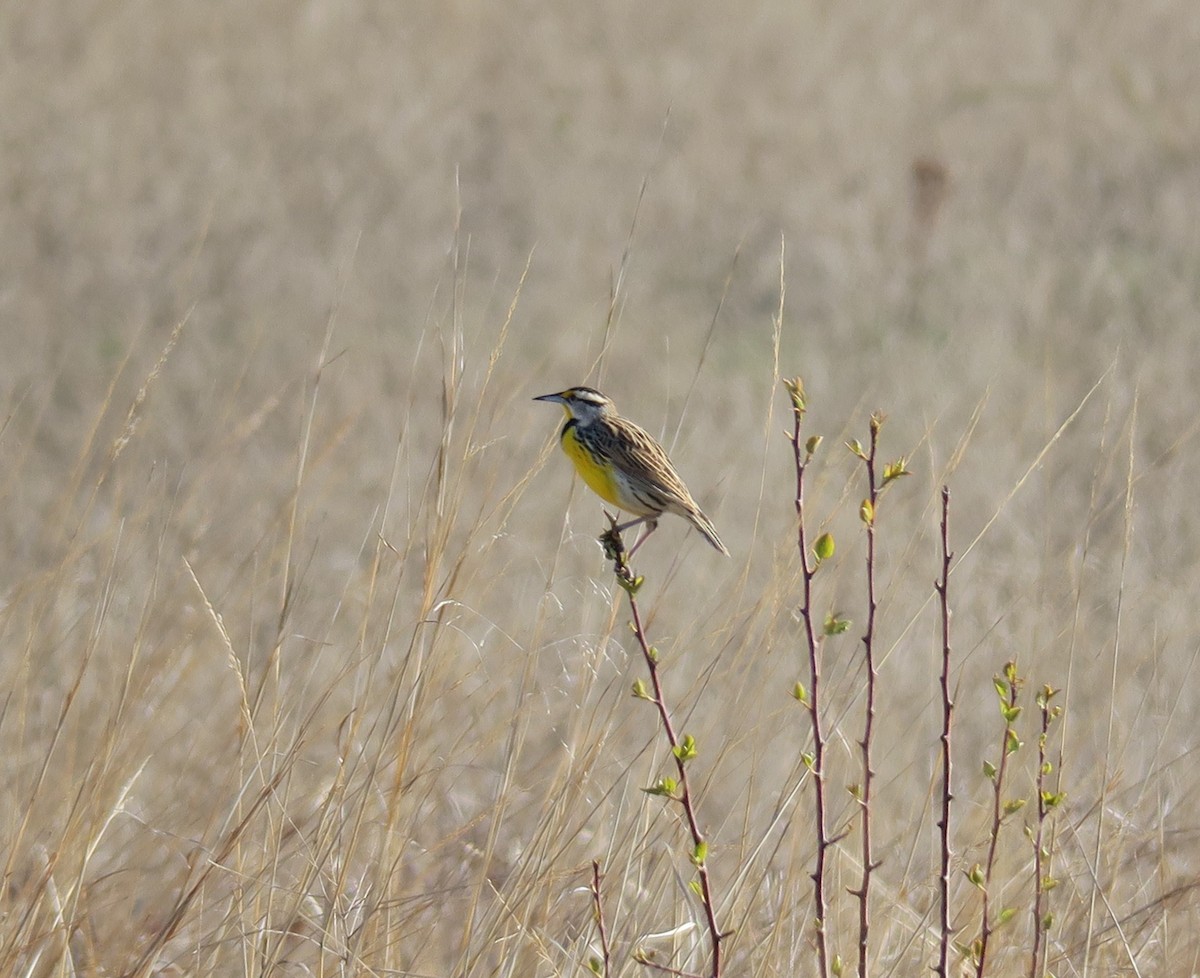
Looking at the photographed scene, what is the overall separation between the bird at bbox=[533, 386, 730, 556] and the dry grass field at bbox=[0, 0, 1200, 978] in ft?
0.59

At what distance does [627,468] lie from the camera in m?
3.38

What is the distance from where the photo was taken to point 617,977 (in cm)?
230

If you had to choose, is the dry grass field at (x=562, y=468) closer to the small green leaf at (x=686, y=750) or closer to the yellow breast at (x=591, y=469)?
the yellow breast at (x=591, y=469)

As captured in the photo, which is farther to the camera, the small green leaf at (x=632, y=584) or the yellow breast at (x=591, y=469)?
the yellow breast at (x=591, y=469)

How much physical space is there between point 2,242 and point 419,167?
3.74 meters

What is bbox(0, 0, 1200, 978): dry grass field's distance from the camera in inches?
91.0

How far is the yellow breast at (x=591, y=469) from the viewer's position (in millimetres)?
3287

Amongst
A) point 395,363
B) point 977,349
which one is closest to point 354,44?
point 395,363

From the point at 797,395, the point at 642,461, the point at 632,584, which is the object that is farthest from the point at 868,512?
the point at 642,461

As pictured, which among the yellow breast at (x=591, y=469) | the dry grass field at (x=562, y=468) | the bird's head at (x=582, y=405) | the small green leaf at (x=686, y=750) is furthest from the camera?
the bird's head at (x=582, y=405)

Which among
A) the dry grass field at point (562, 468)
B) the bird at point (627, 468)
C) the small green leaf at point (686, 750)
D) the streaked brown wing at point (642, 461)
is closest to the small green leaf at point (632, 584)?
the small green leaf at point (686, 750)

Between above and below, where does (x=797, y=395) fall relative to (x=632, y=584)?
above

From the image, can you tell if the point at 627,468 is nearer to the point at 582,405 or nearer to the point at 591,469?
the point at 591,469

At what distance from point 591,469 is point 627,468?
88 mm
